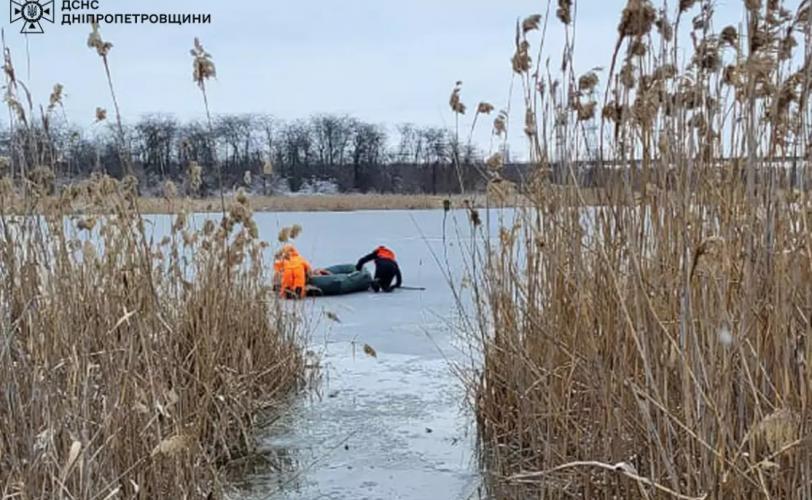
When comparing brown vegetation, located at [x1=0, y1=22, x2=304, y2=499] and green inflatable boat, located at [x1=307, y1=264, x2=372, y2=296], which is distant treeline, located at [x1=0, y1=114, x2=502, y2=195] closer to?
brown vegetation, located at [x1=0, y1=22, x2=304, y2=499]

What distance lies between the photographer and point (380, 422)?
3035 millimetres

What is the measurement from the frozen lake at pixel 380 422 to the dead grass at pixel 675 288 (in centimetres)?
31

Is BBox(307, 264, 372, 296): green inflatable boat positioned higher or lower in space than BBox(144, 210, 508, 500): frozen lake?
higher

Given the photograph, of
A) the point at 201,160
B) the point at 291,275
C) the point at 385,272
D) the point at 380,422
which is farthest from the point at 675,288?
the point at 385,272

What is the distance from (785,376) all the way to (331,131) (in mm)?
20328

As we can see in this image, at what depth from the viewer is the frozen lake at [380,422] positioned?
242 cm

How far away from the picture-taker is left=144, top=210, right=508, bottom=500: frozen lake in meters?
2.42

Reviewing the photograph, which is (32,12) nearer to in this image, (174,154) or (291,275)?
(174,154)

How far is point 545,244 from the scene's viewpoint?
2312mm

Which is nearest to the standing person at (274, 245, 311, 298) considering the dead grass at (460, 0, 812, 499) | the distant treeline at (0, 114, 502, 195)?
the distant treeline at (0, 114, 502, 195)

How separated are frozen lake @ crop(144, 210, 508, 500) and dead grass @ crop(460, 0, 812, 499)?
1.02ft

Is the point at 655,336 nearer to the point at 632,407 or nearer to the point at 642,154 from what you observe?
the point at 632,407

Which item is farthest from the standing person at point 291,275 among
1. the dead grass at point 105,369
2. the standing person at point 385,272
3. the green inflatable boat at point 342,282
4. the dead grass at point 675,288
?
the dead grass at point 675,288

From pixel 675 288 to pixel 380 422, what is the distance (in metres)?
1.64
